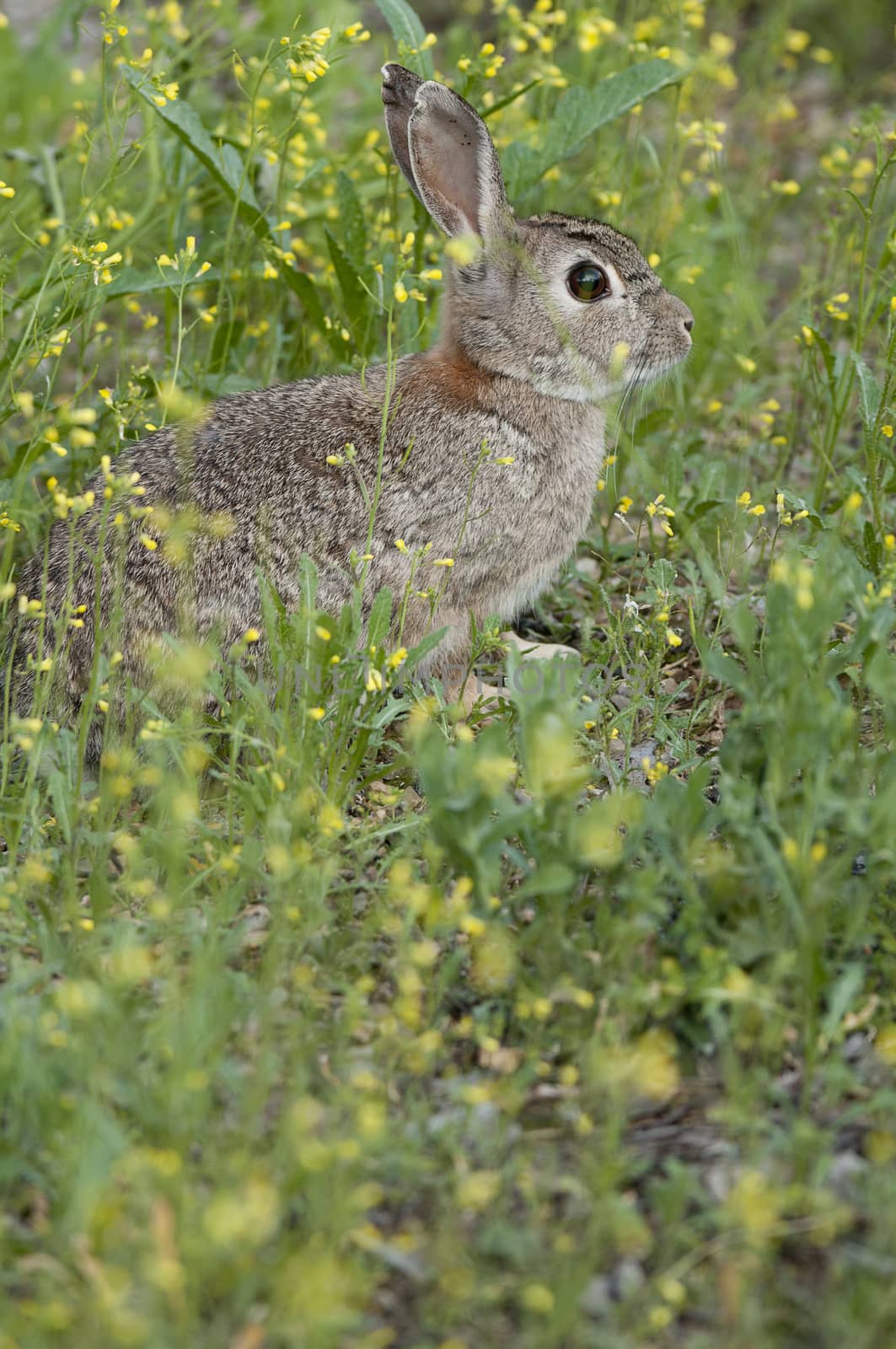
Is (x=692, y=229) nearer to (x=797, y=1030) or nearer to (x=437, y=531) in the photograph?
(x=437, y=531)

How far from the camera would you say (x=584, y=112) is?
6.45 metres

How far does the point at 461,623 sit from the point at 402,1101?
2.53m

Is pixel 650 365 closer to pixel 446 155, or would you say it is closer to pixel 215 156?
pixel 446 155

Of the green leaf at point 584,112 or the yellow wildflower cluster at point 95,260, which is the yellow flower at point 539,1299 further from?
the green leaf at point 584,112

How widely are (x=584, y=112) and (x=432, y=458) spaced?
2019 millimetres

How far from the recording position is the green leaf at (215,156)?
19.8 ft

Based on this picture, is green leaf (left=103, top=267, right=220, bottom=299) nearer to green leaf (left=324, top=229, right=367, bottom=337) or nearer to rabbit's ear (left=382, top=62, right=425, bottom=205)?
green leaf (left=324, top=229, right=367, bottom=337)

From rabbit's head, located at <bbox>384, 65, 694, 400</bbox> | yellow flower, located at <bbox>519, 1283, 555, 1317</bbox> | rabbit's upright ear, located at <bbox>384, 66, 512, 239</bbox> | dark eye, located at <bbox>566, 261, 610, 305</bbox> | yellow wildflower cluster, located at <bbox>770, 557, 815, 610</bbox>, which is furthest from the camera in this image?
dark eye, located at <bbox>566, 261, 610, 305</bbox>

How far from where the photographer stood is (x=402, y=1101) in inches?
138

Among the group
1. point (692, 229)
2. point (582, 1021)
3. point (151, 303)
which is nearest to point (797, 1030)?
point (582, 1021)

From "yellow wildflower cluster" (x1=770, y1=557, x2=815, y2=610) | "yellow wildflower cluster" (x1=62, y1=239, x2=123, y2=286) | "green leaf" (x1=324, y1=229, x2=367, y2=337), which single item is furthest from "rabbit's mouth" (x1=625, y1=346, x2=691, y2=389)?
"yellow wildflower cluster" (x1=770, y1=557, x2=815, y2=610)

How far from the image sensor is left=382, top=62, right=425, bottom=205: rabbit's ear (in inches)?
226

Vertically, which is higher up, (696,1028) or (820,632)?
(820,632)

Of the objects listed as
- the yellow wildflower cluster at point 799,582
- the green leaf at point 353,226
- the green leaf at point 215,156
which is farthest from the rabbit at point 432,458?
the yellow wildflower cluster at point 799,582
